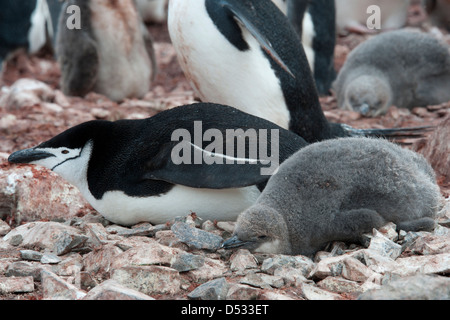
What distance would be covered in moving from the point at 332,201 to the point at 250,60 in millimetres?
1655

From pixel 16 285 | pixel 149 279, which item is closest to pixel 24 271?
pixel 16 285

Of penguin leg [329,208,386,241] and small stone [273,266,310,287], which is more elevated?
penguin leg [329,208,386,241]

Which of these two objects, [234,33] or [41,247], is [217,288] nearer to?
[41,247]

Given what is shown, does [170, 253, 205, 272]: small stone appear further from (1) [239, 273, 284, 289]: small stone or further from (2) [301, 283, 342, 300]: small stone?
(2) [301, 283, 342, 300]: small stone

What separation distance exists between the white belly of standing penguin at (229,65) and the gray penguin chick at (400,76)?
6.97 feet

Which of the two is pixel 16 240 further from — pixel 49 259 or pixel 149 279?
pixel 149 279

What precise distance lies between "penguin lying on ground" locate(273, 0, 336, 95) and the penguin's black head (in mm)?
4373

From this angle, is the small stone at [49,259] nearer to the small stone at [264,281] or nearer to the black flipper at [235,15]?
the small stone at [264,281]

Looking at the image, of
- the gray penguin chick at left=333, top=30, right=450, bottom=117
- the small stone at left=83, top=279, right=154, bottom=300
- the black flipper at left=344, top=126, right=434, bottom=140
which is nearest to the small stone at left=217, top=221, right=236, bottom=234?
the small stone at left=83, top=279, right=154, bottom=300

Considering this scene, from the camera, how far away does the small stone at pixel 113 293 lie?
244 centimetres

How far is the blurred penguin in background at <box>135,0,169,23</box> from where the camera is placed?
1087 cm

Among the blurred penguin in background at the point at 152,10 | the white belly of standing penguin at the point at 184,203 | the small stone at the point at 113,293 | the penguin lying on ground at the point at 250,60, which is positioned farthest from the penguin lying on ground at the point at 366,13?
the small stone at the point at 113,293

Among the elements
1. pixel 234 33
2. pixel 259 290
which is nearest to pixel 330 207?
pixel 259 290
